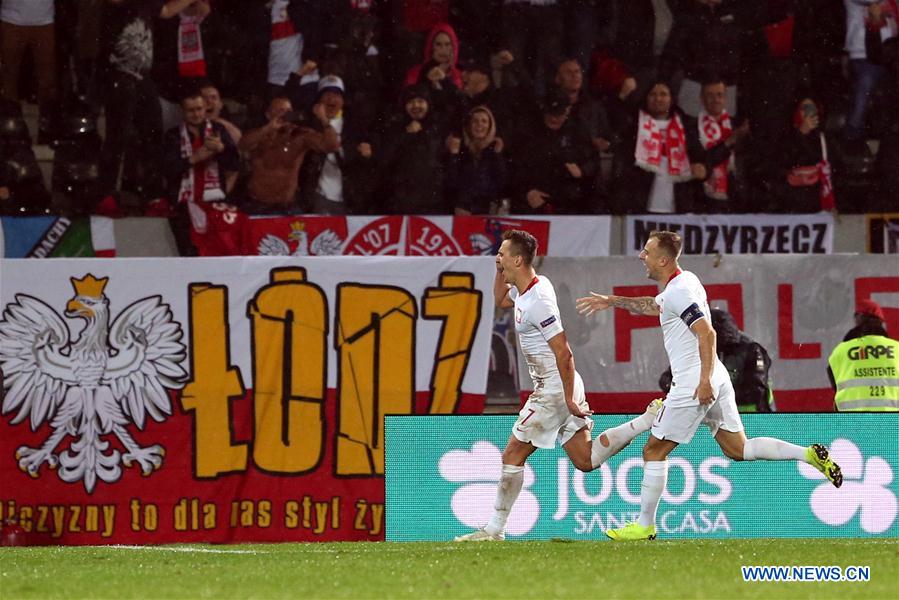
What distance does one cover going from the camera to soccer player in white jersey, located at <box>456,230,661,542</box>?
1040cm

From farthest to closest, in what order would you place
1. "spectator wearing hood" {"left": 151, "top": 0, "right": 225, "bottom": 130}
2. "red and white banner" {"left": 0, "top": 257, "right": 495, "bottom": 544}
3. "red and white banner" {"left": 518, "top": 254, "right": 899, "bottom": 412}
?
"spectator wearing hood" {"left": 151, "top": 0, "right": 225, "bottom": 130} < "red and white banner" {"left": 518, "top": 254, "right": 899, "bottom": 412} < "red and white banner" {"left": 0, "top": 257, "right": 495, "bottom": 544}

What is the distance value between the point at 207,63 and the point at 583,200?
415 centimetres

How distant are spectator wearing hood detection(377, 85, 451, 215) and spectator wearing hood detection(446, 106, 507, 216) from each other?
13 centimetres

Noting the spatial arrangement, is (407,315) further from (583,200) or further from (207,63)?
(207,63)

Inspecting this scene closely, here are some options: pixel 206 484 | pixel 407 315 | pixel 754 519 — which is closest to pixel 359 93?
pixel 407 315

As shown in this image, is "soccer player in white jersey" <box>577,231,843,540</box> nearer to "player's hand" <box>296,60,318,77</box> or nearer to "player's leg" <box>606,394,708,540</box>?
"player's leg" <box>606,394,708,540</box>

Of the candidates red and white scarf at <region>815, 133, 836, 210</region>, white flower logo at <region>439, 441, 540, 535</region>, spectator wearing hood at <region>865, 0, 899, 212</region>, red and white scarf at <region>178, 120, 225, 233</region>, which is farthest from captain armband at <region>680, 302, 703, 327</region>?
spectator wearing hood at <region>865, 0, 899, 212</region>

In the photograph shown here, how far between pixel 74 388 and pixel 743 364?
5.25 metres

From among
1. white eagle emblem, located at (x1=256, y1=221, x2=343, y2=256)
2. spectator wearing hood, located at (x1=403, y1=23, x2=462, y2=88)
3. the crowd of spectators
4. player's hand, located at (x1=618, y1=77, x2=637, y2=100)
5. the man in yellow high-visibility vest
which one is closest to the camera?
the man in yellow high-visibility vest

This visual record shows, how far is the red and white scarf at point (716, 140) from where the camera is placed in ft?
54.1

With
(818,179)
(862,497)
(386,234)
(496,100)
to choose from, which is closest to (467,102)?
(496,100)

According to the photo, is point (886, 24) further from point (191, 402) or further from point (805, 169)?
point (191, 402)

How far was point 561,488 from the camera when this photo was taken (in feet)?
40.0

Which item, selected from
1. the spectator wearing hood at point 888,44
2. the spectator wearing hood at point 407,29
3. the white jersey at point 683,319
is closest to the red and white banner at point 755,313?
the white jersey at point 683,319
